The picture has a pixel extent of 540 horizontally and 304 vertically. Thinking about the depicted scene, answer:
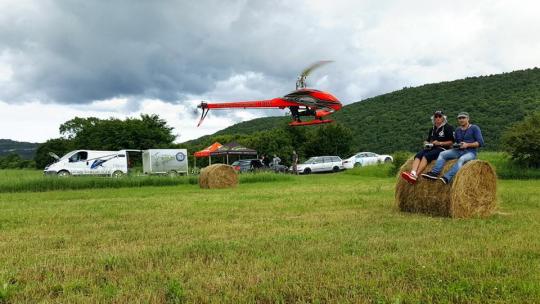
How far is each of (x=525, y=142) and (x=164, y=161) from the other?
26336 mm

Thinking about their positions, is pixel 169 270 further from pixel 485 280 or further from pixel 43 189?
pixel 43 189

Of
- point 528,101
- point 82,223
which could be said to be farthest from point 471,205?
point 528,101

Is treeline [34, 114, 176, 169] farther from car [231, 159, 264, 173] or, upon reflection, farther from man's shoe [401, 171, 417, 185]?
man's shoe [401, 171, 417, 185]

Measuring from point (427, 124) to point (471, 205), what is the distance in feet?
163

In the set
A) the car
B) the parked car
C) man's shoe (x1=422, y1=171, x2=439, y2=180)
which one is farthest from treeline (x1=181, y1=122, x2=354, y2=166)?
man's shoe (x1=422, y1=171, x2=439, y2=180)

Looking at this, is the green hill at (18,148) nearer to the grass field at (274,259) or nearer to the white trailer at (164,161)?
the white trailer at (164,161)

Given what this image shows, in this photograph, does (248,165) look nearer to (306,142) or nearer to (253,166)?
(253,166)

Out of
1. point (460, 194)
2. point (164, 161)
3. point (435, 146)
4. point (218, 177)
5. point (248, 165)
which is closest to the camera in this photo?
point (460, 194)

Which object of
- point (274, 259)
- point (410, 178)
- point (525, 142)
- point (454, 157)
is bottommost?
point (274, 259)

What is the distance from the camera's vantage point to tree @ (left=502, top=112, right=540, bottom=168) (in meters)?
24.3

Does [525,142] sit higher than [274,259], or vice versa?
[525,142]

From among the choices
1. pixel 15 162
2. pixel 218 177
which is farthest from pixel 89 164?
pixel 15 162

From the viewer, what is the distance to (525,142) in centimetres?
2455

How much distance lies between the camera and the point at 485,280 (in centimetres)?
448
